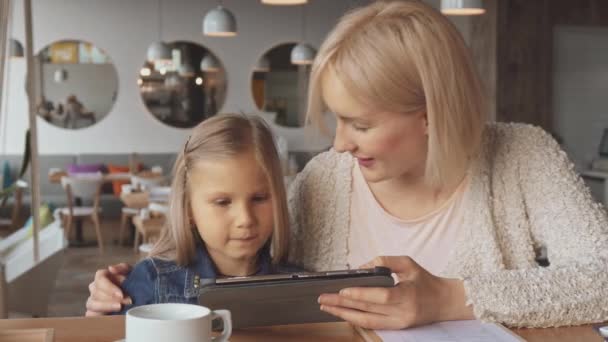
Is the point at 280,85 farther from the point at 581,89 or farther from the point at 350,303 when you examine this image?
the point at 350,303

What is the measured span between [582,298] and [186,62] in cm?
1030

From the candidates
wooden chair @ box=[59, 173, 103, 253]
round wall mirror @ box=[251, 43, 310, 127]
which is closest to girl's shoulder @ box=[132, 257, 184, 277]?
wooden chair @ box=[59, 173, 103, 253]

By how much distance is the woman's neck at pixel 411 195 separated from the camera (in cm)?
172

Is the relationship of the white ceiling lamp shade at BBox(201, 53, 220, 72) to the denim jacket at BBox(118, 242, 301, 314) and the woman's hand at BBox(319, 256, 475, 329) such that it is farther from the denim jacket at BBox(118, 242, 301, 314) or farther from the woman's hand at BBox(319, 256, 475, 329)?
the woman's hand at BBox(319, 256, 475, 329)

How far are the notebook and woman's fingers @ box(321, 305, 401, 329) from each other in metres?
0.01

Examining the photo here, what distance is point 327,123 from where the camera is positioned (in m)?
1.77

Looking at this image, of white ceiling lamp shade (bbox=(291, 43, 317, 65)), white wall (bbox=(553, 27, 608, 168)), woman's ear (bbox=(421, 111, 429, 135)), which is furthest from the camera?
white ceiling lamp shade (bbox=(291, 43, 317, 65))

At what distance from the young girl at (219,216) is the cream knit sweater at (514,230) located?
0.13 meters

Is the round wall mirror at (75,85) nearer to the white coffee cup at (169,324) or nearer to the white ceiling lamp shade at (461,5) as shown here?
the white ceiling lamp shade at (461,5)

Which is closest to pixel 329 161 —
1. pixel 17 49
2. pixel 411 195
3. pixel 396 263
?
pixel 411 195

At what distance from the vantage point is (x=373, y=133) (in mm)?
1507

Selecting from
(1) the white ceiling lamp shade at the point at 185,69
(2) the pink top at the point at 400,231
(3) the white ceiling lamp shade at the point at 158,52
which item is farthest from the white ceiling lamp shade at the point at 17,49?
(2) the pink top at the point at 400,231

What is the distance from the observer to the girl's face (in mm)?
1597

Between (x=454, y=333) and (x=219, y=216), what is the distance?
0.56 m
